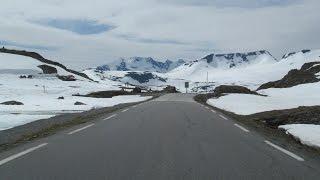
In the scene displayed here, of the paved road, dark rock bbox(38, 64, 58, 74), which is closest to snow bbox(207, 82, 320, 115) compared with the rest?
the paved road

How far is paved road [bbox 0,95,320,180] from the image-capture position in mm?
8594

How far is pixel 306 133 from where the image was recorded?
47.3 feet

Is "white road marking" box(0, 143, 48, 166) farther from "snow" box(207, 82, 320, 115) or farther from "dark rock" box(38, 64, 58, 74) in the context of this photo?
"dark rock" box(38, 64, 58, 74)

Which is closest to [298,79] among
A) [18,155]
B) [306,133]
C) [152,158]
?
[306,133]

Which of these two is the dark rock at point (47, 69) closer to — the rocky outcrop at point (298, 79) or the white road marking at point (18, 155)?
the rocky outcrop at point (298, 79)

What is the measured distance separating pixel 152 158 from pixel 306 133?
5.75 metres

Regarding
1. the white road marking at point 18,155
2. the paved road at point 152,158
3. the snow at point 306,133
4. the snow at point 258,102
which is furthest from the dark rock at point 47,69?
the white road marking at point 18,155

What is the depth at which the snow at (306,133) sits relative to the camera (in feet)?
42.2

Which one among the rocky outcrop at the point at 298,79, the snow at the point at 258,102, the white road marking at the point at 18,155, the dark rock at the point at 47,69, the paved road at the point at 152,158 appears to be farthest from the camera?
the dark rock at the point at 47,69

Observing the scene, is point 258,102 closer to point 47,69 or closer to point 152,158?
point 152,158

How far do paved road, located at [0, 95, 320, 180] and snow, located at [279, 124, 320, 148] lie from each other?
3.17 feet

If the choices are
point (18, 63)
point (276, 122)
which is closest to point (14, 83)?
point (18, 63)

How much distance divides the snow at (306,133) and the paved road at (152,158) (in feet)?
3.17

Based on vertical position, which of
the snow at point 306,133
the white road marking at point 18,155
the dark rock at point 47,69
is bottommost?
the snow at point 306,133
